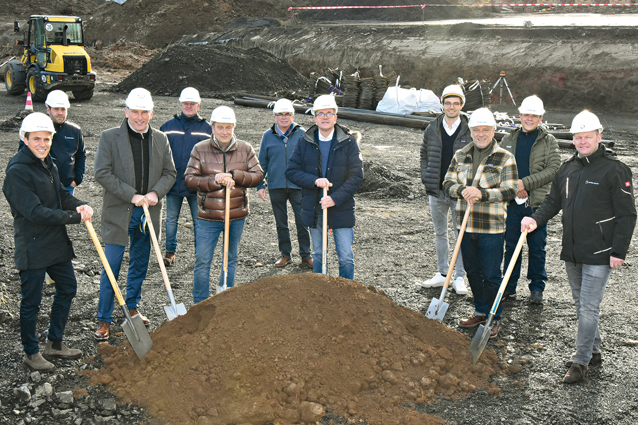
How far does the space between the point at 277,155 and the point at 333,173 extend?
5.73 ft

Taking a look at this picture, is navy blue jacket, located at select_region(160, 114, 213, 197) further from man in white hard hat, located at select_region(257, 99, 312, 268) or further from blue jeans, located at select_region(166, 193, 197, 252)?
man in white hard hat, located at select_region(257, 99, 312, 268)

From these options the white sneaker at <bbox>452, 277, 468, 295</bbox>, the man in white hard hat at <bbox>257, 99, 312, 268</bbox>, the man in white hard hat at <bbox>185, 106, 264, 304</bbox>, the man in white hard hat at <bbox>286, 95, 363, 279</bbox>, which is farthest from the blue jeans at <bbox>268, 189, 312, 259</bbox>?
the white sneaker at <bbox>452, 277, 468, 295</bbox>

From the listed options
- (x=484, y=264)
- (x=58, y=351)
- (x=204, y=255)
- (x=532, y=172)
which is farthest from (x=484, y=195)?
(x=58, y=351)

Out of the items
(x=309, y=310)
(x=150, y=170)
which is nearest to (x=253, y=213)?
Result: (x=150, y=170)

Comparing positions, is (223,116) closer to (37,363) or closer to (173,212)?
(173,212)

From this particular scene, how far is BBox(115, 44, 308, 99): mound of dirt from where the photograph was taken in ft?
86.0

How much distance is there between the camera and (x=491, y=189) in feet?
18.2

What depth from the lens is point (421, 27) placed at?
2861 centimetres

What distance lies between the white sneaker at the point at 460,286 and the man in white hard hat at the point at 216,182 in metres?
2.54

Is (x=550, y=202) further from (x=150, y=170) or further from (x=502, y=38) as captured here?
(x=502, y=38)

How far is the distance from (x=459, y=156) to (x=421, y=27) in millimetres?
24504

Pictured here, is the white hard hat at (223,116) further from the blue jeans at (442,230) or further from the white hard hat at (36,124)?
the blue jeans at (442,230)

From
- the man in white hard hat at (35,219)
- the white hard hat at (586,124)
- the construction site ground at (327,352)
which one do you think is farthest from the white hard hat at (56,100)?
the white hard hat at (586,124)

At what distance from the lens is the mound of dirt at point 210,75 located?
26.2 m
